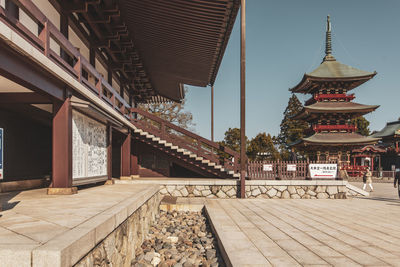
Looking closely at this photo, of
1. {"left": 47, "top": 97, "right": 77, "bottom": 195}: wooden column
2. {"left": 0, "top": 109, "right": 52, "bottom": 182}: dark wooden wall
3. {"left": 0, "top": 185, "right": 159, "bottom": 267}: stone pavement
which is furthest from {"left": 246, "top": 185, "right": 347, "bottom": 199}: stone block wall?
{"left": 0, "top": 109, "right": 52, "bottom": 182}: dark wooden wall

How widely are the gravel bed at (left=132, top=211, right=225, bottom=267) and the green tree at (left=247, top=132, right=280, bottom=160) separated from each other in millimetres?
30765

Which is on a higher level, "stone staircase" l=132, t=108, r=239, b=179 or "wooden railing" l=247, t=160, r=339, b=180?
"stone staircase" l=132, t=108, r=239, b=179

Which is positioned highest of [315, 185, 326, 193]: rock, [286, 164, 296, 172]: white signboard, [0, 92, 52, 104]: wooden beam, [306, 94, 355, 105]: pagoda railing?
[306, 94, 355, 105]: pagoda railing

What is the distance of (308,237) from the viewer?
500cm

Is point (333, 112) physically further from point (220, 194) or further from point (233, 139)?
point (220, 194)

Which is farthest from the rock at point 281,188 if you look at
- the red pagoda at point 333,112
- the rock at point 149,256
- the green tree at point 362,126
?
the green tree at point 362,126

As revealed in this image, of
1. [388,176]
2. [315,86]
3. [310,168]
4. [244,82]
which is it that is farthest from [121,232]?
[388,176]

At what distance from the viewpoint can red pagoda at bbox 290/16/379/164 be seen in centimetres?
2752

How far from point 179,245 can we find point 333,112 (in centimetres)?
2661

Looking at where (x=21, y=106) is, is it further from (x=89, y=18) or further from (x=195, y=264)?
(x=195, y=264)

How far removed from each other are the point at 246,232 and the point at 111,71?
8613 millimetres

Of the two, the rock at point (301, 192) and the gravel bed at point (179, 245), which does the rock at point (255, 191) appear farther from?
the gravel bed at point (179, 245)

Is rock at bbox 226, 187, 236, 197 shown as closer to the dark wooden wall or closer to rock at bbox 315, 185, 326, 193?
rock at bbox 315, 185, 326, 193

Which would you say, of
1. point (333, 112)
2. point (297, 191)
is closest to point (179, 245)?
point (297, 191)
